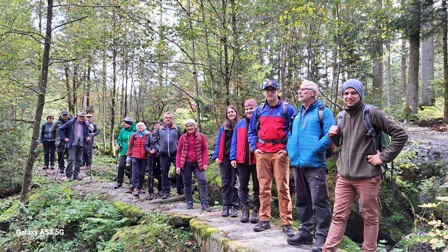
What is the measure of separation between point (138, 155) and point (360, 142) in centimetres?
638

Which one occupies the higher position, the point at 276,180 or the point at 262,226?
the point at 276,180

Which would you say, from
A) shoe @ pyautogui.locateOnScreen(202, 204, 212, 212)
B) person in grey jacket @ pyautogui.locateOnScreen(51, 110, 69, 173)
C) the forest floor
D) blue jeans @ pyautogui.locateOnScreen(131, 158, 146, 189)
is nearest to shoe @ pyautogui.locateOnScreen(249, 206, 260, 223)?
the forest floor

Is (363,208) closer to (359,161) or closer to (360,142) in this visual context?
(359,161)

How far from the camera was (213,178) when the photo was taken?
8.06m

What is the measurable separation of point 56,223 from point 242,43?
6731mm

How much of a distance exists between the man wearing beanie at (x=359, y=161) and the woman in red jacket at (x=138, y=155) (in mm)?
5892

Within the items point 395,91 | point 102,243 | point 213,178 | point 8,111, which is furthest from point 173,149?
point 395,91

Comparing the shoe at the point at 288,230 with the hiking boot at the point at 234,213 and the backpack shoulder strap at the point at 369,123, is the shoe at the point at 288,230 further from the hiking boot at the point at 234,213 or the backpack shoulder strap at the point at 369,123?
the backpack shoulder strap at the point at 369,123

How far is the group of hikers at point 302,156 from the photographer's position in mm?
3244

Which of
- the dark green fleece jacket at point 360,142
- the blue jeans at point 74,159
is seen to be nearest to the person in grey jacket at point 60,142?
→ the blue jeans at point 74,159

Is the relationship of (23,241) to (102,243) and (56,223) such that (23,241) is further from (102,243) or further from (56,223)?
(102,243)

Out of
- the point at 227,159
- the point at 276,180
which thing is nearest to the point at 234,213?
the point at 227,159

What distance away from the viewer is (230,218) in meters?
5.73

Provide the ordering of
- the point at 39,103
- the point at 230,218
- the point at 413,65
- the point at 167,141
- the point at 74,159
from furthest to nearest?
the point at 413,65 < the point at 74,159 < the point at 167,141 < the point at 39,103 < the point at 230,218
